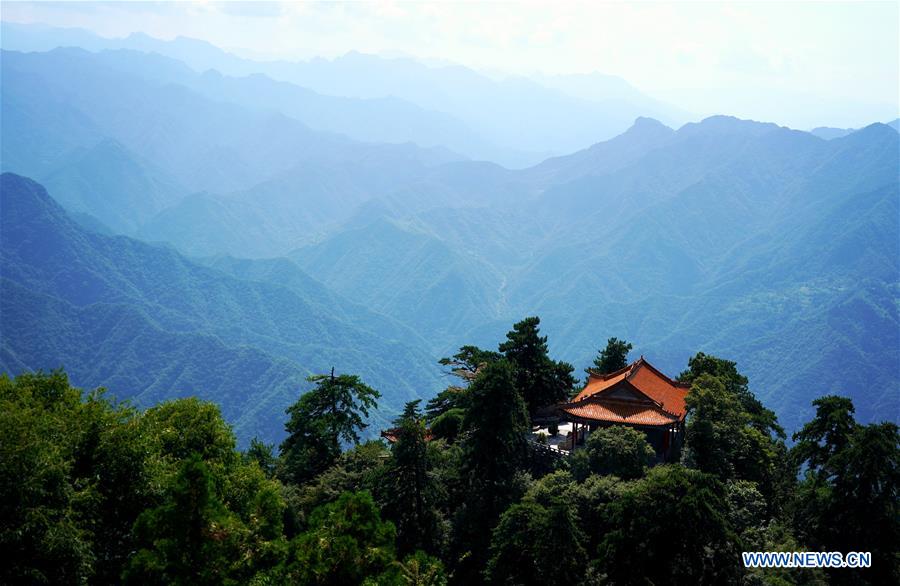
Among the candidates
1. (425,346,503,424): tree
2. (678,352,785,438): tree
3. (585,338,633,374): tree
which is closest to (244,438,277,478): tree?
(425,346,503,424): tree

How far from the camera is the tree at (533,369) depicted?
135 feet

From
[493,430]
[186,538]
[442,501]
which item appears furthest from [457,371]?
[186,538]

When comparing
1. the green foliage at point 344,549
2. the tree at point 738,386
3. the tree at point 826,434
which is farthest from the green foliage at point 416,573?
the tree at point 738,386

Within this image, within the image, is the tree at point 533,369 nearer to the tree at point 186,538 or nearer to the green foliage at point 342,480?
the green foliage at point 342,480

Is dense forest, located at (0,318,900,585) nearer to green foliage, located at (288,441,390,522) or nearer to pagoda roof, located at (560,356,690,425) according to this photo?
green foliage, located at (288,441,390,522)

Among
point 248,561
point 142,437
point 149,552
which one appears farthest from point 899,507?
point 142,437

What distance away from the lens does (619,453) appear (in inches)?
1194

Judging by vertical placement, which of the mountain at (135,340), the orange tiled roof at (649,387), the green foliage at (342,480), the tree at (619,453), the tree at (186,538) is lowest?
the tree at (186,538)

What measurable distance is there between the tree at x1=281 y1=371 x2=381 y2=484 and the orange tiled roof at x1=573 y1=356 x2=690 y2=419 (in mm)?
12804

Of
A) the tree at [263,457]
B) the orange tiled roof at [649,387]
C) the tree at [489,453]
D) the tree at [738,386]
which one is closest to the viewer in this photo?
the tree at [489,453]

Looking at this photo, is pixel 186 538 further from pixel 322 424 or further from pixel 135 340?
pixel 135 340

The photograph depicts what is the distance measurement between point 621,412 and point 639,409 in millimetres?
912

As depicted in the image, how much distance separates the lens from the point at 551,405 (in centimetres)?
4141

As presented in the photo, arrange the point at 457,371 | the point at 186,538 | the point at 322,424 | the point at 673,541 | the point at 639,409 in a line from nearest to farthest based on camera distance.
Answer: the point at 186,538 < the point at 673,541 < the point at 639,409 < the point at 322,424 < the point at 457,371
